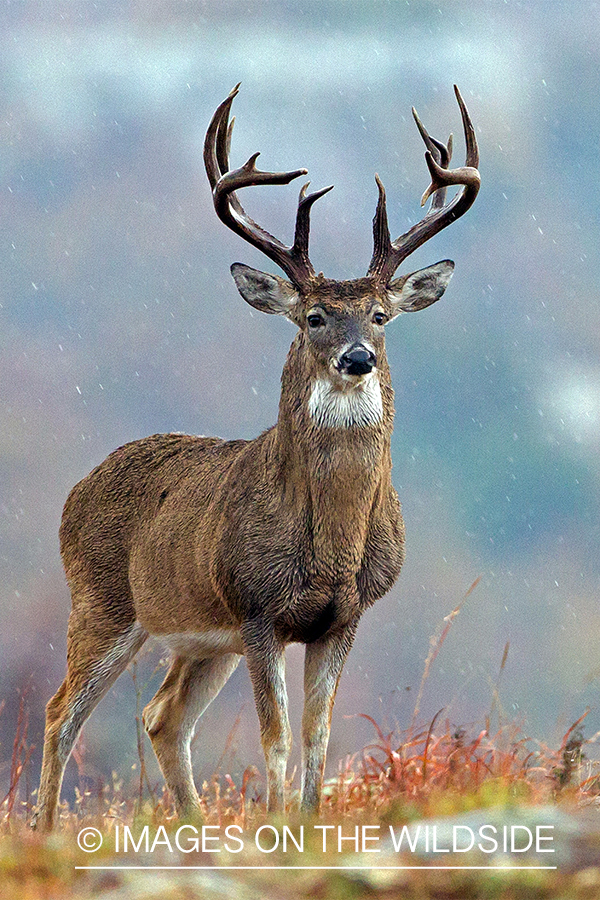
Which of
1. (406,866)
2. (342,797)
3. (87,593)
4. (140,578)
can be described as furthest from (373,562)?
(406,866)

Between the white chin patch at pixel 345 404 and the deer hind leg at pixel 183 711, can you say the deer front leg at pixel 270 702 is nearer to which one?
the white chin patch at pixel 345 404

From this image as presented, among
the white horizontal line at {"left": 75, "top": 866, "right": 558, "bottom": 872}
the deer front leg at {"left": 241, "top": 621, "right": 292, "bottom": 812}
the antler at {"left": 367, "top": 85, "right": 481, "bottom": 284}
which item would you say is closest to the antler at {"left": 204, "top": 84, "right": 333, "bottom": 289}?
the antler at {"left": 367, "top": 85, "right": 481, "bottom": 284}

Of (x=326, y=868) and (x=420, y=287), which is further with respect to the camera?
(x=420, y=287)

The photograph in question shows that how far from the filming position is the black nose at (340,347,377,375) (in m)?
7.20

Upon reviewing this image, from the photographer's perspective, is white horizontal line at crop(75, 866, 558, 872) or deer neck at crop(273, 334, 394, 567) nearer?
white horizontal line at crop(75, 866, 558, 872)

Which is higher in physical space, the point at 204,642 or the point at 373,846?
the point at 204,642

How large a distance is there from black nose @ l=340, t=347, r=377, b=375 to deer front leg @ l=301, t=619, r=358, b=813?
1.69 metres

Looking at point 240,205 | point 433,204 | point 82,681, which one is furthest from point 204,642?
point 433,204

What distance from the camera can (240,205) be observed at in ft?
28.1

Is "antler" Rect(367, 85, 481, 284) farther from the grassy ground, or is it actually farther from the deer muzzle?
the grassy ground

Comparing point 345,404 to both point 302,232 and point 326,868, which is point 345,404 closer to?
point 302,232

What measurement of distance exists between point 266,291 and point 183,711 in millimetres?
3369

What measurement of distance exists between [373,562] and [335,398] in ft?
3.61

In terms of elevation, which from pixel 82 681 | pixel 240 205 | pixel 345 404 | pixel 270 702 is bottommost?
pixel 270 702
